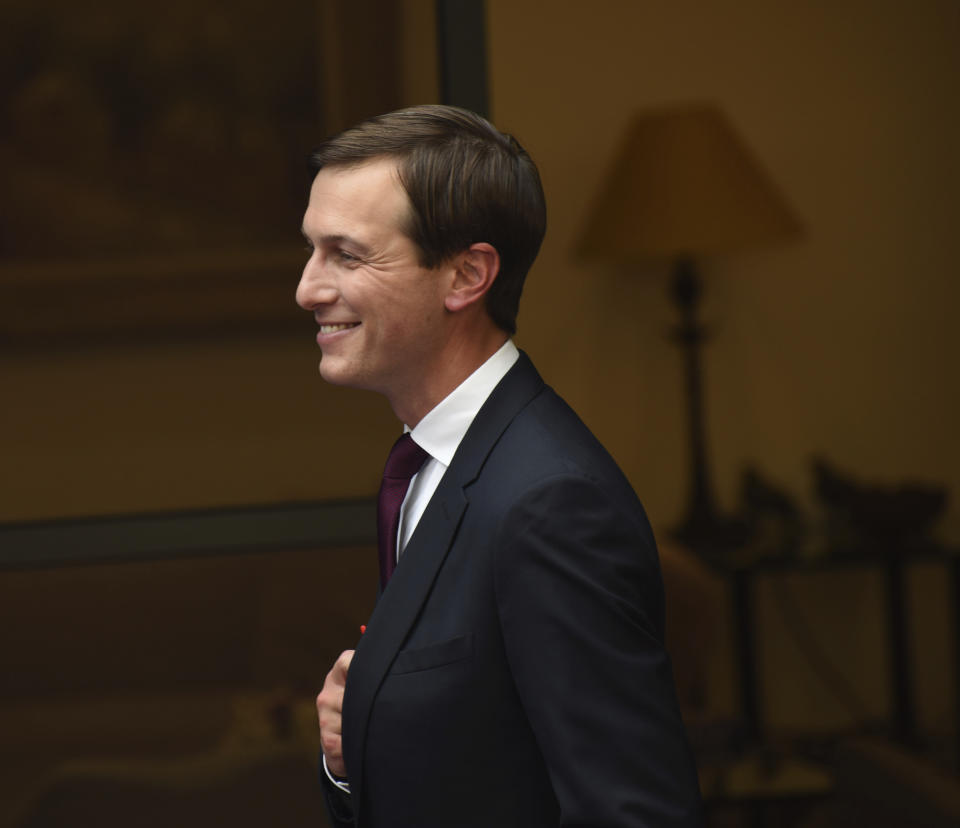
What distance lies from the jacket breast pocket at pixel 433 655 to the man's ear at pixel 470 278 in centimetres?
27

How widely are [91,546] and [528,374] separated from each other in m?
1.03

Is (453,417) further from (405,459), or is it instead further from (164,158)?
(164,158)

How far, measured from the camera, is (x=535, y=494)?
35.6 inches

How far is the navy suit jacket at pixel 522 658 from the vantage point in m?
0.88

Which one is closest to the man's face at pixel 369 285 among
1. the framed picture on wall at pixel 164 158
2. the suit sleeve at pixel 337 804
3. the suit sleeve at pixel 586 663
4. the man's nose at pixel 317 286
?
the man's nose at pixel 317 286

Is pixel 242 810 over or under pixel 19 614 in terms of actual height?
under

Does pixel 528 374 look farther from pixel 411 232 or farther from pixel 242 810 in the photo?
pixel 242 810

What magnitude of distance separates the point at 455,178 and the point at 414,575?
0.32m

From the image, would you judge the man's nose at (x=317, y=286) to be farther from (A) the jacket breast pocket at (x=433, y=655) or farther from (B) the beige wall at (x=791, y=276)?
(B) the beige wall at (x=791, y=276)

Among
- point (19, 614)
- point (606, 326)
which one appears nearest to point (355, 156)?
point (19, 614)

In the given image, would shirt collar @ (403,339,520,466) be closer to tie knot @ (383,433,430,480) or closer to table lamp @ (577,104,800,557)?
tie knot @ (383,433,430,480)

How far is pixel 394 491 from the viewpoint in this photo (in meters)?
1.11

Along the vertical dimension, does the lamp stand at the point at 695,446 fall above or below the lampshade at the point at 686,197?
below

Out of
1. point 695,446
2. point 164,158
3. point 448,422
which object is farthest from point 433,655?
point 695,446
